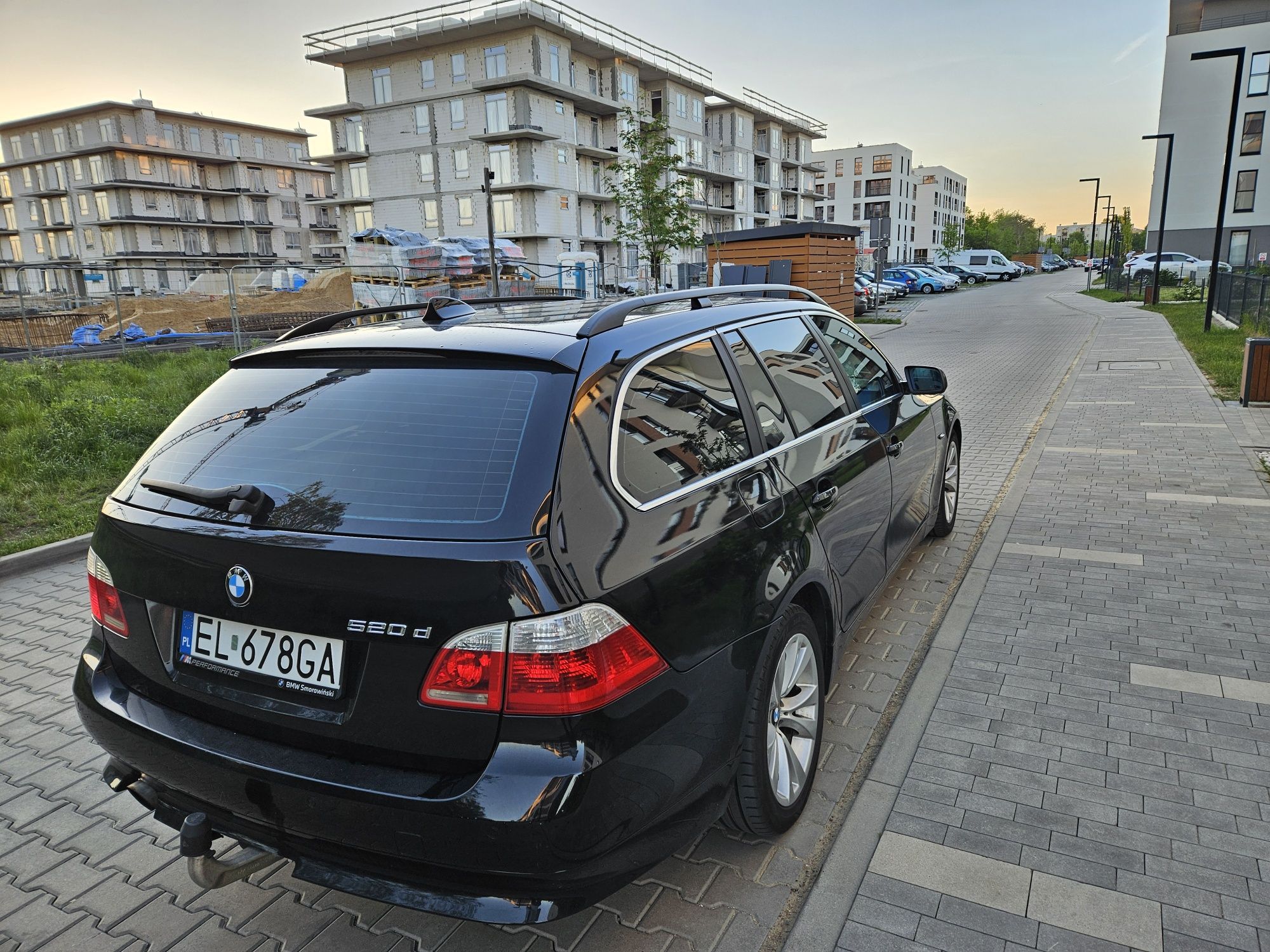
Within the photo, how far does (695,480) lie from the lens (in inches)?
101

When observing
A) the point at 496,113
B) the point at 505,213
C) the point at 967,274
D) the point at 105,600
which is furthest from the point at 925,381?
the point at 967,274

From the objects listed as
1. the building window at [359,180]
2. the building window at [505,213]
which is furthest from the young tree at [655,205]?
the building window at [359,180]

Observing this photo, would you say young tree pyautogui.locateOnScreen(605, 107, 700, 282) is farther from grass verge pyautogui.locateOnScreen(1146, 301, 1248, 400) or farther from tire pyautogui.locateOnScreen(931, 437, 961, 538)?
tire pyautogui.locateOnScreen(931, 437, 961, 538)

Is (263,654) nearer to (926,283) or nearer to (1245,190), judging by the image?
(926,283)

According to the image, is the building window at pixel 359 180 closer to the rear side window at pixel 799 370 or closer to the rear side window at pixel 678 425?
the rear side window at pixel 799 370

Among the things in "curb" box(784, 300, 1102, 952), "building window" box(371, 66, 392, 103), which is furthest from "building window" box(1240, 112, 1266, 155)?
"curb" box(784, 300, 1102, 952)

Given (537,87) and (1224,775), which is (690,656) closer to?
(1224,775)

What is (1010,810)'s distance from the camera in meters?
3.02

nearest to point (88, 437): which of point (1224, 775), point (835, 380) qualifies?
point (835, 380)

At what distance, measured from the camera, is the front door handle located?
3203mm

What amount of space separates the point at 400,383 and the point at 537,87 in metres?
50.7

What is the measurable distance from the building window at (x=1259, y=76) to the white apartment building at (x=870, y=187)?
54863mm

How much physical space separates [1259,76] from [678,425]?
63738 mm

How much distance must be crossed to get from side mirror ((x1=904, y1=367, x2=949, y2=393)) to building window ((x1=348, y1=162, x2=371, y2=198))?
179 ft
